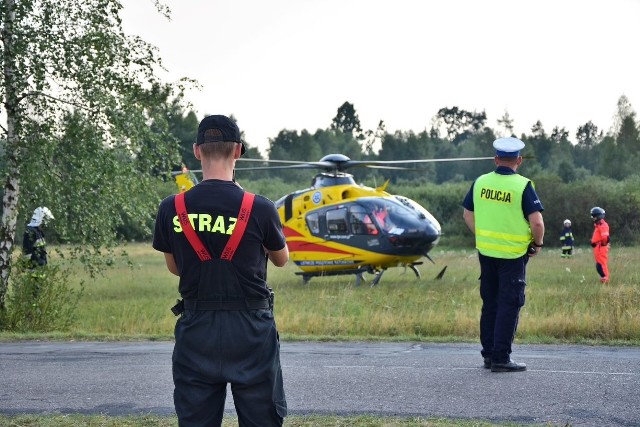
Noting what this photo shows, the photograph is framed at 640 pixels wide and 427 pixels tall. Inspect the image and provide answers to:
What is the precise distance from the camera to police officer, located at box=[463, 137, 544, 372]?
28.8 ft

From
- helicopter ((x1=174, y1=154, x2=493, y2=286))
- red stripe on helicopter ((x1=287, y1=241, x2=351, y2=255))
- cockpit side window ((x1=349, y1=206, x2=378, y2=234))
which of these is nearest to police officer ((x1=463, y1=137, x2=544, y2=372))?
helicopter ((x1=174, y1=154, x2=493, y2=286))

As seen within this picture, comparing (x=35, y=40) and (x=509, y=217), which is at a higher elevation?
(x=35, y=40)

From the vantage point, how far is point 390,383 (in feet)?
→ 28.4

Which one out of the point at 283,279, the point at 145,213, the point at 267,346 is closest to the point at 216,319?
the point at 267,346

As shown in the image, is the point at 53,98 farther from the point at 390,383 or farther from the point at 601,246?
the point at 601,246

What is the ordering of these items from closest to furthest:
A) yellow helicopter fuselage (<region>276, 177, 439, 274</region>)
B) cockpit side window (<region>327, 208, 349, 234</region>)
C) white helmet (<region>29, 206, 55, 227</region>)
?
white helmet (<region>29, 206, 55, 227</region>), yellow helicopter fuselage (<region>276, 177, 439, 274</region>), cockpit side window (<region>327, 208, 349, 234</region>)

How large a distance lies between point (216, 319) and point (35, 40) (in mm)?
12878

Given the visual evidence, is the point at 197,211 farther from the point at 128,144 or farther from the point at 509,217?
the point at 128,144

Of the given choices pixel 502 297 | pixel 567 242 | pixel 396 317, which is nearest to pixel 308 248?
pixel 396 317

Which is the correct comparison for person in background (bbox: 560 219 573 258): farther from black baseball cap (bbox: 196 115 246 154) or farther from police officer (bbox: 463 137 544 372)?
black baseball cap (bbox: 196 115 246 154)

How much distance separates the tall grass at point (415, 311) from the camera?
41.7ft

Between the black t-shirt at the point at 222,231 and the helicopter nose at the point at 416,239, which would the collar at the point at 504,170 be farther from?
the helicopter nose at the point at 416,239

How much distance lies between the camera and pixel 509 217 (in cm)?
881

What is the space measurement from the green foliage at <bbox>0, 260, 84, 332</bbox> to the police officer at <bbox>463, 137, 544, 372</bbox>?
8514 millimetres
